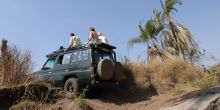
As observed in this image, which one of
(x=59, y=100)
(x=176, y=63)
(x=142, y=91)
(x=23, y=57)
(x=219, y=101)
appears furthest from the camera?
(x=176, y=63)

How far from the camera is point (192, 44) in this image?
57.8 ft

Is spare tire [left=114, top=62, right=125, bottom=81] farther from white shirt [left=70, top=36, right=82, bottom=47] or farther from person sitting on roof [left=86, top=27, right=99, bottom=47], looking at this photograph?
white shirt [left=70, top=36, right=82, bottom=47]

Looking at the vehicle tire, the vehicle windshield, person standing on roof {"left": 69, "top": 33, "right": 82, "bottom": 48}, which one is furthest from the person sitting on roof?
the vehicle tire

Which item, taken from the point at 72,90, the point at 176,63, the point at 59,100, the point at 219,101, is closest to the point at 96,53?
the point at 72,90

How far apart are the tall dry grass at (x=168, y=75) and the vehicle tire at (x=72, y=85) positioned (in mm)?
2767

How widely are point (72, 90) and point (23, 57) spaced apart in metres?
2.11

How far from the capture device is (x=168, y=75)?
565 inches

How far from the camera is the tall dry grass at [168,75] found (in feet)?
43.5

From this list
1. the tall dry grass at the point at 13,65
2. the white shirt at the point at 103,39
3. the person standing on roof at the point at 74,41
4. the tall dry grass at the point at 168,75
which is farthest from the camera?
the person standing on roof at the point at 74,41

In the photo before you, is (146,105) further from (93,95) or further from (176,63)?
(176,63)

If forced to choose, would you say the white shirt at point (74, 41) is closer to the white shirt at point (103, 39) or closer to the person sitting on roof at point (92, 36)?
the person sitting on roof at point (92, 36)

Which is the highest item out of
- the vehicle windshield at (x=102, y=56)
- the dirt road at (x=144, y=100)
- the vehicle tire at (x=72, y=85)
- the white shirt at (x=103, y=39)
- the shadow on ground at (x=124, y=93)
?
the white shirt at (x=103, y=39)

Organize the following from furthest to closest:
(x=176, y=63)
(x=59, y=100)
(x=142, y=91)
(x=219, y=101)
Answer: (x=176, y=63) → (x=142, y=91) → (x=59, y=100) → (x=219, y=101)

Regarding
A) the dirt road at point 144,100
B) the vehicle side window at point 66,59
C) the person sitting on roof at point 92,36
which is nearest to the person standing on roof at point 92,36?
the person sitting on roof at point 92,36
